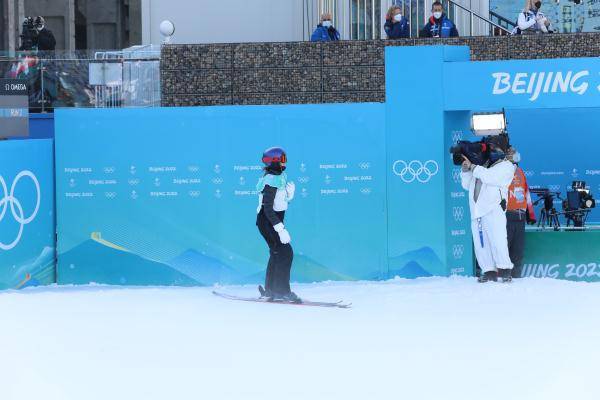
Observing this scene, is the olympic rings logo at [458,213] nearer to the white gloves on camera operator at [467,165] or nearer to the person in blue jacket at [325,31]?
the white gloves on camera operator at [467,165]

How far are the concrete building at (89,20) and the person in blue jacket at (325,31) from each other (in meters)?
17.2

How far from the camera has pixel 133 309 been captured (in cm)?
1441

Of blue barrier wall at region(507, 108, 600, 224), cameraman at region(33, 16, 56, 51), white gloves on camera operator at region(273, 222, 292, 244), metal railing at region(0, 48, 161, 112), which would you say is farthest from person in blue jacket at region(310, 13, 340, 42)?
white gloves on camera operator at region(273, 222, 292, 244)

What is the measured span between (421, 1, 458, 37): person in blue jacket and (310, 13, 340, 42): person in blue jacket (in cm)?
143

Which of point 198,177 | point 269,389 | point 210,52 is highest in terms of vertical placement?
point 210,52

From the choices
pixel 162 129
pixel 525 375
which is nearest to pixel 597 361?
pixel 525 375

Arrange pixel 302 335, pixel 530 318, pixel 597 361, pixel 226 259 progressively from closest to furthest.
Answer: pixel 597 361 < pixel 302 335 < pixel 530 318 < pixel 226 259

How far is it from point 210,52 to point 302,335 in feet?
28.2

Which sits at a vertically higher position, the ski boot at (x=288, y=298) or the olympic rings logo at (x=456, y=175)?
the olympic rings logo at (x=456, y=175)

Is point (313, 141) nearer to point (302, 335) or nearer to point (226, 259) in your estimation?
point (226, 259)

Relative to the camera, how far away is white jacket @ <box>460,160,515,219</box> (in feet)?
52.4

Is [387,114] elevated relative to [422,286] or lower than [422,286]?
elevated

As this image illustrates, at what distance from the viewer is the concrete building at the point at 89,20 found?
38594mm

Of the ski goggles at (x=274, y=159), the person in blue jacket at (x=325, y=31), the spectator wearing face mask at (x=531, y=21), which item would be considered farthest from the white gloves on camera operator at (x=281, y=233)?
the spectator wearing face mask at (x=531, y=21)
